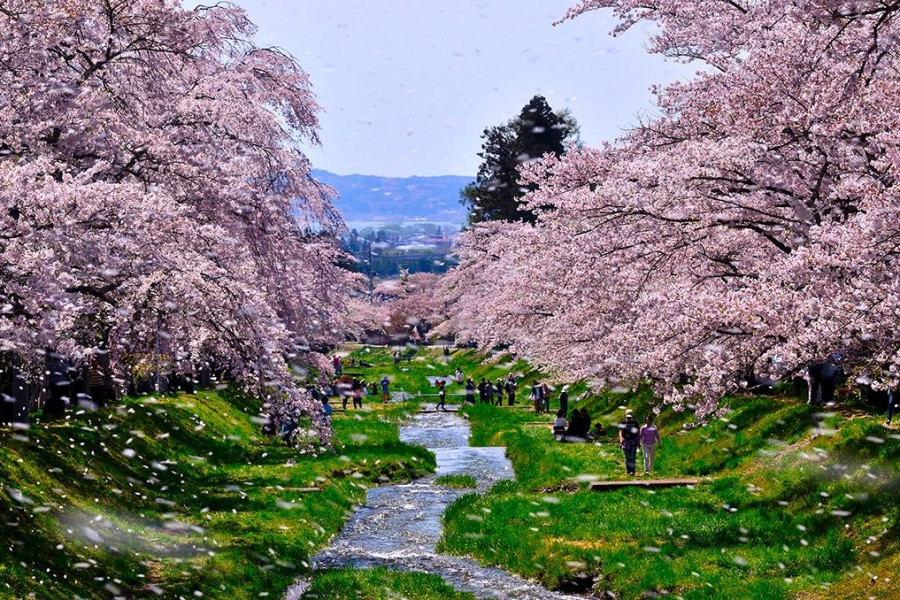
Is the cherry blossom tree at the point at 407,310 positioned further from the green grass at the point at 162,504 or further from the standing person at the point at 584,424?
the green grass at the point at 162,504

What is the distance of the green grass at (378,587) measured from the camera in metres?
16.2

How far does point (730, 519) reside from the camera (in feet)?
59.7

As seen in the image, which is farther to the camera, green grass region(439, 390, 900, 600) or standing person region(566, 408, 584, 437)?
standing person region(566, 408, 584, 437)

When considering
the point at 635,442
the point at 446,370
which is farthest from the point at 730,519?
the point at 446,370

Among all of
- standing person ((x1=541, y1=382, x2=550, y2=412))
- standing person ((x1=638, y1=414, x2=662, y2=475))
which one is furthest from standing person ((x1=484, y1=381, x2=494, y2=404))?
standing person ((x1=638, y1=414, x2=662, y2=475))

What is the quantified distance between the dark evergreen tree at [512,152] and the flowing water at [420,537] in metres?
47.1

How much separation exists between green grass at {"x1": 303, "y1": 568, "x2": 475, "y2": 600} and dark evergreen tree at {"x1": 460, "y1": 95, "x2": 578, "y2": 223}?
60901 mm

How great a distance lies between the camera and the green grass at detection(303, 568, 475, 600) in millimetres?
16188

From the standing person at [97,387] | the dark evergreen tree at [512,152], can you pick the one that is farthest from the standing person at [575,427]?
the dark evergreen tree at [512,152]

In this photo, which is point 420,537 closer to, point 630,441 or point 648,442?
point 630,441

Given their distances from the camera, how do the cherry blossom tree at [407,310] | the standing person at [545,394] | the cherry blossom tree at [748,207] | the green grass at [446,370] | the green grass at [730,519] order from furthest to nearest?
the cherry blossom tree at [407,310]
the green grass at [446,370]
the standing person at [545,394]
the green grass at [730,519]
the cherry blossom tree at [748,207]

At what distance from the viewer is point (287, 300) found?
74.4 feet

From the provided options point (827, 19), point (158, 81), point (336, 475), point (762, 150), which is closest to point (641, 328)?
point (762, 150)

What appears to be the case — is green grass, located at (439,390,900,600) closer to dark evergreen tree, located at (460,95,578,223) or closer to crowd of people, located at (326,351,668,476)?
crowd of people, located at (326,351,668,476)
